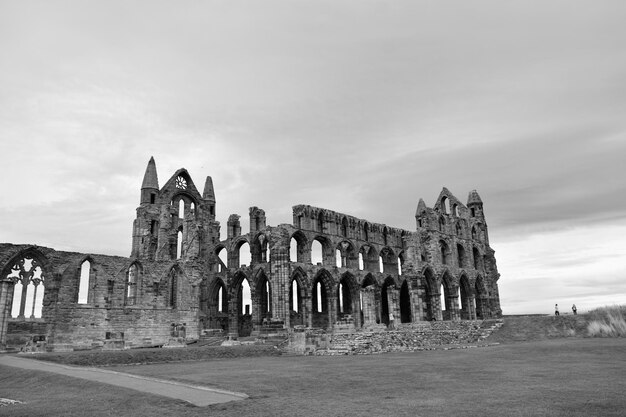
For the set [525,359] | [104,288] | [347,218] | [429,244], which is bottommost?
[525,359]

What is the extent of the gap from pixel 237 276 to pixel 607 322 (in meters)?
30.9

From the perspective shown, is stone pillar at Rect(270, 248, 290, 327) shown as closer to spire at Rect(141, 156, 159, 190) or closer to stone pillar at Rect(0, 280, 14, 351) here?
spire at Rect(141, 156, 159, 190)

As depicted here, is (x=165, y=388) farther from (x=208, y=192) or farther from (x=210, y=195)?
(x=208, y=192)

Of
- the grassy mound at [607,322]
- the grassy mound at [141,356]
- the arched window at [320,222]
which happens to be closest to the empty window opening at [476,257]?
the arched window at [320,222]

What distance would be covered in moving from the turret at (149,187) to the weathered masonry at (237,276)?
0.11m

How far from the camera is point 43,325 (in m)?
29.0

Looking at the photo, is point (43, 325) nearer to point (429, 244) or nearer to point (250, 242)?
point (250, 242)

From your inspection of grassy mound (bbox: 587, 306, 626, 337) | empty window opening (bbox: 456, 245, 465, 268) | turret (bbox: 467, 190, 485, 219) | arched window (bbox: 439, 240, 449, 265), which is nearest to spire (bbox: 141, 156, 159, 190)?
arched window (bbox: 439, 240, 449, 265)

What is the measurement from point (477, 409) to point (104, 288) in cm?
3026

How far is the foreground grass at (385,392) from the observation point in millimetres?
7707

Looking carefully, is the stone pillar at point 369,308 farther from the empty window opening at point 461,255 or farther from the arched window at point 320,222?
the empty window opening at point 461,255

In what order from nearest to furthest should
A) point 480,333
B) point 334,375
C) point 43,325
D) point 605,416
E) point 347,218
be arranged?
point 605,416 < point 334,375 < point 43,325 < point 480,333 < point 347,218

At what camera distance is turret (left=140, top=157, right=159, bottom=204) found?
167 feet

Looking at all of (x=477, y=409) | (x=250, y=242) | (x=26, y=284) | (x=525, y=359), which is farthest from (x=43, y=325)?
(x=477, y=409)
